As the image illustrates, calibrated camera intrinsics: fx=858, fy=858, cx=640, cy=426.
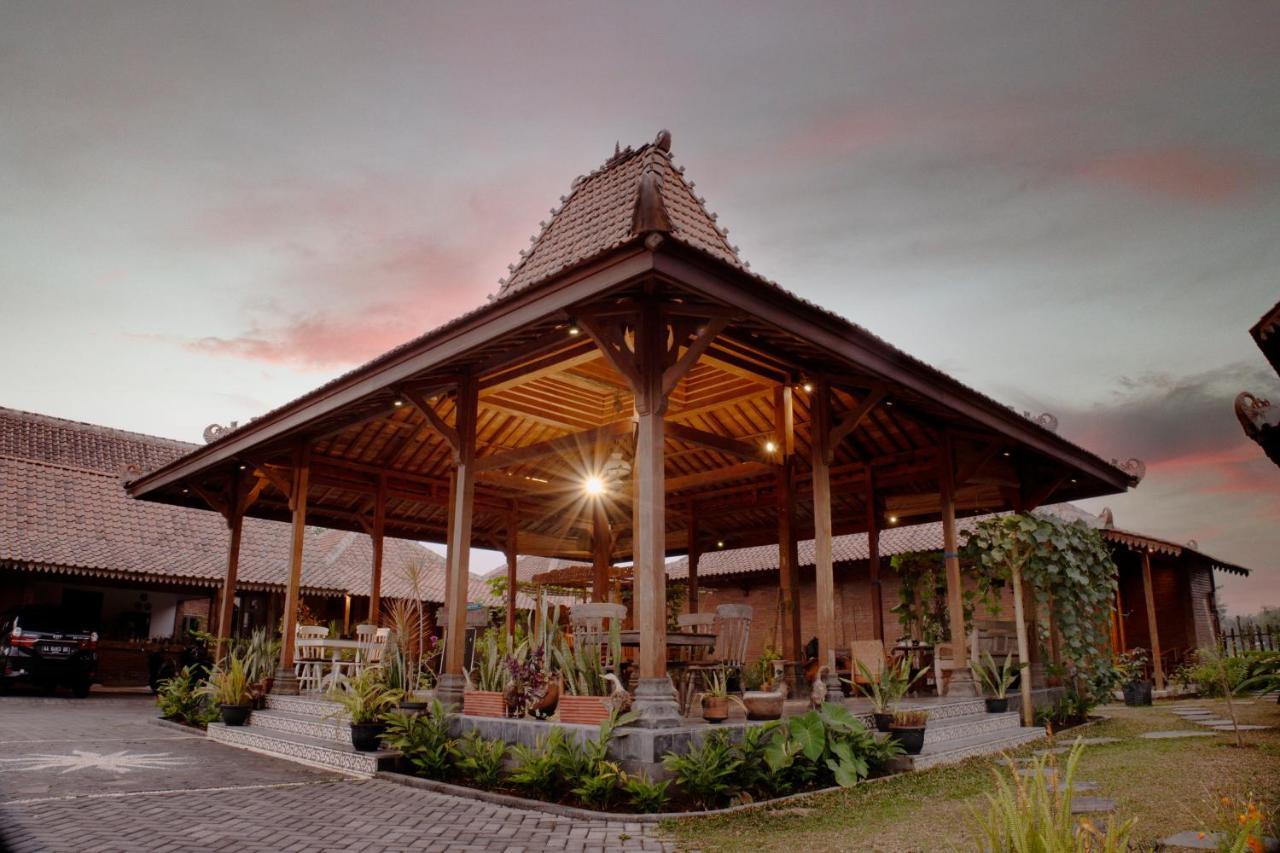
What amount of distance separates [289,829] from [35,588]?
17.6 m

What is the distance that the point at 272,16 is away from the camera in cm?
880

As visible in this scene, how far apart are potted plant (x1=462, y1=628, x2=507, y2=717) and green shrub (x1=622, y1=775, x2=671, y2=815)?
1791 mm

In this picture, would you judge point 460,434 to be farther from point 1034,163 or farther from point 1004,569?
point 1034,163

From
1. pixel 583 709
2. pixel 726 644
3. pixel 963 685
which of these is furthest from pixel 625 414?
pixel 583 709

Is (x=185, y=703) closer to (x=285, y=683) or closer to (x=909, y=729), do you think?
(x=285, y=683)

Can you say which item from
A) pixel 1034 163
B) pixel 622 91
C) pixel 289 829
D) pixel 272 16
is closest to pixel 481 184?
pixel 622 91

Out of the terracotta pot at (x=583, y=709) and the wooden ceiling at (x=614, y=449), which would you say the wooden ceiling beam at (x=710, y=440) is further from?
the terracotta pot at (x=583, y=709)

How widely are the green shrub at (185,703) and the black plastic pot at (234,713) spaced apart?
789mm

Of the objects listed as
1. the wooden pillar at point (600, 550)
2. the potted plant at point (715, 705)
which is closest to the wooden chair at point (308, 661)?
the wooden pillar at point (600, 550)

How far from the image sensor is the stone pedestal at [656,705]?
5.64m

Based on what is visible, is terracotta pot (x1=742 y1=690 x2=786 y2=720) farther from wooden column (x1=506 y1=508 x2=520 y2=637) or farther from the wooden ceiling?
wooden column (x1=506 y1=508 x2=520 y2=637)

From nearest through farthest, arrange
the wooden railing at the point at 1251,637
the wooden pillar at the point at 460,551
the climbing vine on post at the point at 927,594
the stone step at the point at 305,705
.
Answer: the wooden pillar at the point at 460,551
the stone step at the point at 305,705
the climbing vine on post at the point at 927,594
the wooden railing at the point at 1251,637

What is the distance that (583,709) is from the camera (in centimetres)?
608

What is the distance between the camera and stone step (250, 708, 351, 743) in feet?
26.7
